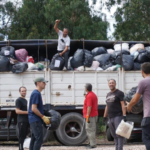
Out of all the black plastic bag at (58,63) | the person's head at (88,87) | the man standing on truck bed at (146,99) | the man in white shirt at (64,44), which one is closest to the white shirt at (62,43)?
the man in white shirt at (64,44)

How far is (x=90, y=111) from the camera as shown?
11.0 metres

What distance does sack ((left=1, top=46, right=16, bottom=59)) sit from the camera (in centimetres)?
1206

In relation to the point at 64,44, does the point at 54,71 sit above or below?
below

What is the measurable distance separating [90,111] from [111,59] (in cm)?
231

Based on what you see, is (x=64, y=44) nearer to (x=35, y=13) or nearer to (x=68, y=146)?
(x=68, y=146)

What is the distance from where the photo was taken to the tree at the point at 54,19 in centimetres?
1977

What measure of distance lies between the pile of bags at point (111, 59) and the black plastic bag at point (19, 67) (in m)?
1.30

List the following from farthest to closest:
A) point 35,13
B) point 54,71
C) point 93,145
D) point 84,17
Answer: point 35,13 < point 84,17 < point 54,71 < point 93,145

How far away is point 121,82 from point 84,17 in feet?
27.6

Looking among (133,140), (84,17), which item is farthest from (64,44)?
(84,17)

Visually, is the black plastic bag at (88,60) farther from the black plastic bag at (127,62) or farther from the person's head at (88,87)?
the person's head at (88,87)

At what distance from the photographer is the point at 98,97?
12.0 m

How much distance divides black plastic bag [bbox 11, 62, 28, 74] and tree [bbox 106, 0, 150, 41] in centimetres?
902

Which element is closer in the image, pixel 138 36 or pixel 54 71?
pixel 54 71
